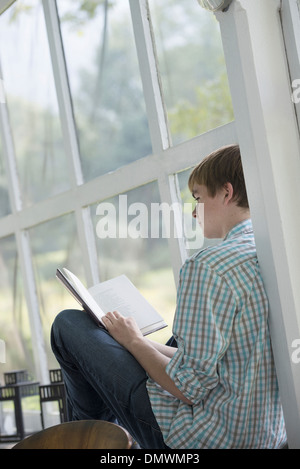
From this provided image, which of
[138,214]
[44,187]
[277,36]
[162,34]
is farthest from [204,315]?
[44,187]

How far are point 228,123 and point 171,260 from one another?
0.56 m

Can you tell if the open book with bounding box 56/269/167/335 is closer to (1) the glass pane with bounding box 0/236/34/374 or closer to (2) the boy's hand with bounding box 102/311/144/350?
(2) the boy's hand with bounding box 102/311/144/350

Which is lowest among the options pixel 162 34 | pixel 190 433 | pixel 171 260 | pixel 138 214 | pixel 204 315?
pixel 190 433

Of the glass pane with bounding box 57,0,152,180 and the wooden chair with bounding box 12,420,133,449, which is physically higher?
the glass pane with bounding box 57,0,152,180

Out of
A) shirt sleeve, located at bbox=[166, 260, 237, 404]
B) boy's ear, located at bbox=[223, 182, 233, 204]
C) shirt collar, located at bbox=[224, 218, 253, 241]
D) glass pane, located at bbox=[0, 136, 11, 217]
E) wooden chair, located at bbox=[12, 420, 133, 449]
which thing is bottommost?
wooden chair, located at bbox=[12, 420, 133, 449]

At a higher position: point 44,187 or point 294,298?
point 44,187

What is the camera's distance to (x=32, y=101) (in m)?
3.04

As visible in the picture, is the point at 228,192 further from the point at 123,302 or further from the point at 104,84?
the point at 104,84

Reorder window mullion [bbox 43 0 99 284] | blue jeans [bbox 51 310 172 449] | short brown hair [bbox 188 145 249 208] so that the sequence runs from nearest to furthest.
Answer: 1. blue jeans [bbox 51 310 172 449]
2. short brown hair [bbox 188 145 249 208]
3. window mullion [bbox 43 0 99 284]

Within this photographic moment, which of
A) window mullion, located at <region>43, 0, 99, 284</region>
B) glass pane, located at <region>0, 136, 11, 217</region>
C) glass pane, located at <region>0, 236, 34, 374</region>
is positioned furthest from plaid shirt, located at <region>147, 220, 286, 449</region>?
glass pane, located at <region>0, 136, 11, 217</region>

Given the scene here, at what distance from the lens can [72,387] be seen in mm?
1828

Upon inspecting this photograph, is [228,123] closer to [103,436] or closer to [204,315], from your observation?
[204,315]

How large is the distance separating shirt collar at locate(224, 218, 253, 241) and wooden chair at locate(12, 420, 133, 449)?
0.64m

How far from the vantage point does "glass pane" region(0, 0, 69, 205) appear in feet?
9.56
